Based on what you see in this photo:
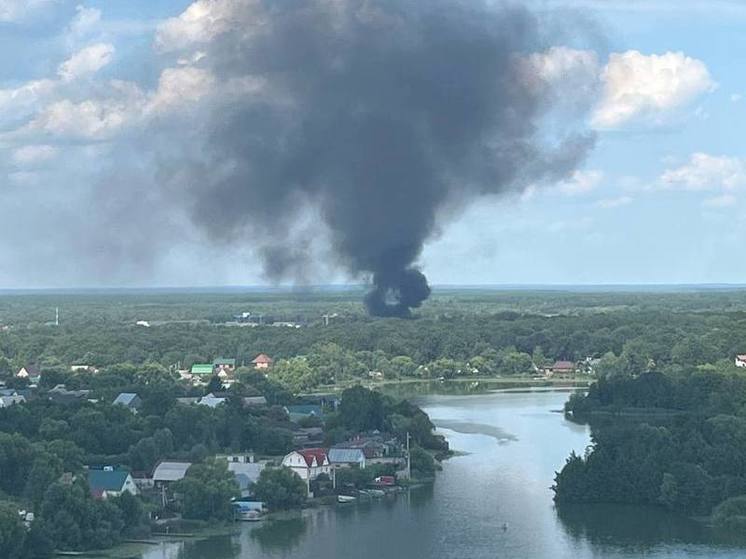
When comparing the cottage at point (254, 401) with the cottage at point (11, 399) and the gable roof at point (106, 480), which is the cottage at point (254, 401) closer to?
the cottage at point (11, 399)

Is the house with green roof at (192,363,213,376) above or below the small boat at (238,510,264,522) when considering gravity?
above

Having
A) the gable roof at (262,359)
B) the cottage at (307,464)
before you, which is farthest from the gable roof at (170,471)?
the gable roof at (262,359)

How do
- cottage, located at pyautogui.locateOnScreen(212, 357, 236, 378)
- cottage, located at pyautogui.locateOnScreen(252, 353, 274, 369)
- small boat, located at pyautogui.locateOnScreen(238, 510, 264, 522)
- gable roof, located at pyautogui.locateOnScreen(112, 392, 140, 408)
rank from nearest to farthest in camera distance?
small boat, located at pyautogui.locateOnScreen(238, 510, 264, 522) → gable roof, located at pyautogui.locateOnScreen(112, 392, 140, 408) → cottage, located at pyautogui.locateOnScreen(212, 357, 236, 378) → cottage, located at pyautogui.locateOnScreen(252, 353, 274, 369)

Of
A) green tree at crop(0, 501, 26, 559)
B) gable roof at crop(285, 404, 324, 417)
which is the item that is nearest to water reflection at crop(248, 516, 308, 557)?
green tree at crop(0, 501, 26, 559)

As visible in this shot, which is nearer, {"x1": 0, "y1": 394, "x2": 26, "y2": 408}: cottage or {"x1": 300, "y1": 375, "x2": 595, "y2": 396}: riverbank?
{"x1": 0, "y1": 394, "x2": 26, "y2": 408}: cottage

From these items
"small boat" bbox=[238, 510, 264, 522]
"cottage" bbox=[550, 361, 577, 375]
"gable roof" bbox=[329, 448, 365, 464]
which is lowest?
"small boat" bbox=[238, 510, 264, 522]

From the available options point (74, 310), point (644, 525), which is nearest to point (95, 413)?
point (644, 525)

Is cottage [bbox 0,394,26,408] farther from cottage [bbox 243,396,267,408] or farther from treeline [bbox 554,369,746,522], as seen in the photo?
treeline [bbox 554,369,746,522]

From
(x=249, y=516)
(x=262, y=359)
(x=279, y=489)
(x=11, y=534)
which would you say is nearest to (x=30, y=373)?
(x=262, y=359)
